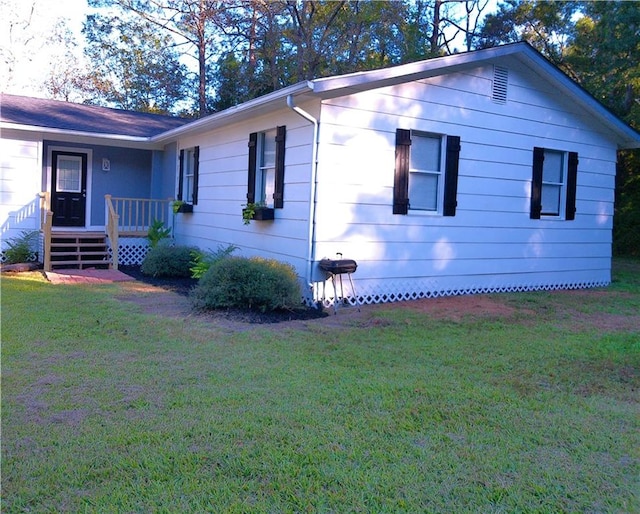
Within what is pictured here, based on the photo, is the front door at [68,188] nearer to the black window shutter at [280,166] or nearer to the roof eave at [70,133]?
the roof eave at [70,133]

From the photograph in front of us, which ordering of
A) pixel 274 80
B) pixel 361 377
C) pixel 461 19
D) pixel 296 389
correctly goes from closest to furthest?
pixel 296 389
pixel 361 377
pixel 274 80
pixel 461 19

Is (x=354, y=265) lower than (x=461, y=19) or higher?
lower

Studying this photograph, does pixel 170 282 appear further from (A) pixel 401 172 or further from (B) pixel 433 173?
(B) pixel 433 173

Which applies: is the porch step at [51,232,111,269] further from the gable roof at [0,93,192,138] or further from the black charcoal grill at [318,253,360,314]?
the black charcoal grill at [318,253,360,314]

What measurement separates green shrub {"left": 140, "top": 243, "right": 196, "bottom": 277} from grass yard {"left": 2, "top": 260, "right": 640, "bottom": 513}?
14.5 ft

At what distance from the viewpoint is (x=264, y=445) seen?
3.86 m

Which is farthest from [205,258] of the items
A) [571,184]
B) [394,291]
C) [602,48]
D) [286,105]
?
[602,48]

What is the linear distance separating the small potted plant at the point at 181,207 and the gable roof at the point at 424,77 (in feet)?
5.34

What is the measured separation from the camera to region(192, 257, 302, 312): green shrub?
27.3 ft

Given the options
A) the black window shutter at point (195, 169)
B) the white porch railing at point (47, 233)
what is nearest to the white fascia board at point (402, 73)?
the black window shutter at point (195, 169)

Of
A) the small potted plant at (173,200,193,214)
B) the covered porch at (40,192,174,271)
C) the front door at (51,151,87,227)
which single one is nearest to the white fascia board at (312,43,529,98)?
the small potted plant at (173,200,193,214)

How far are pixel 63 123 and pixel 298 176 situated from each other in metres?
7.15

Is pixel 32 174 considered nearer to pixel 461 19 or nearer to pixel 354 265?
pixel 354 265

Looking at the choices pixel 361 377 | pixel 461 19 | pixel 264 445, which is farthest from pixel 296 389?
pixel 461 19
